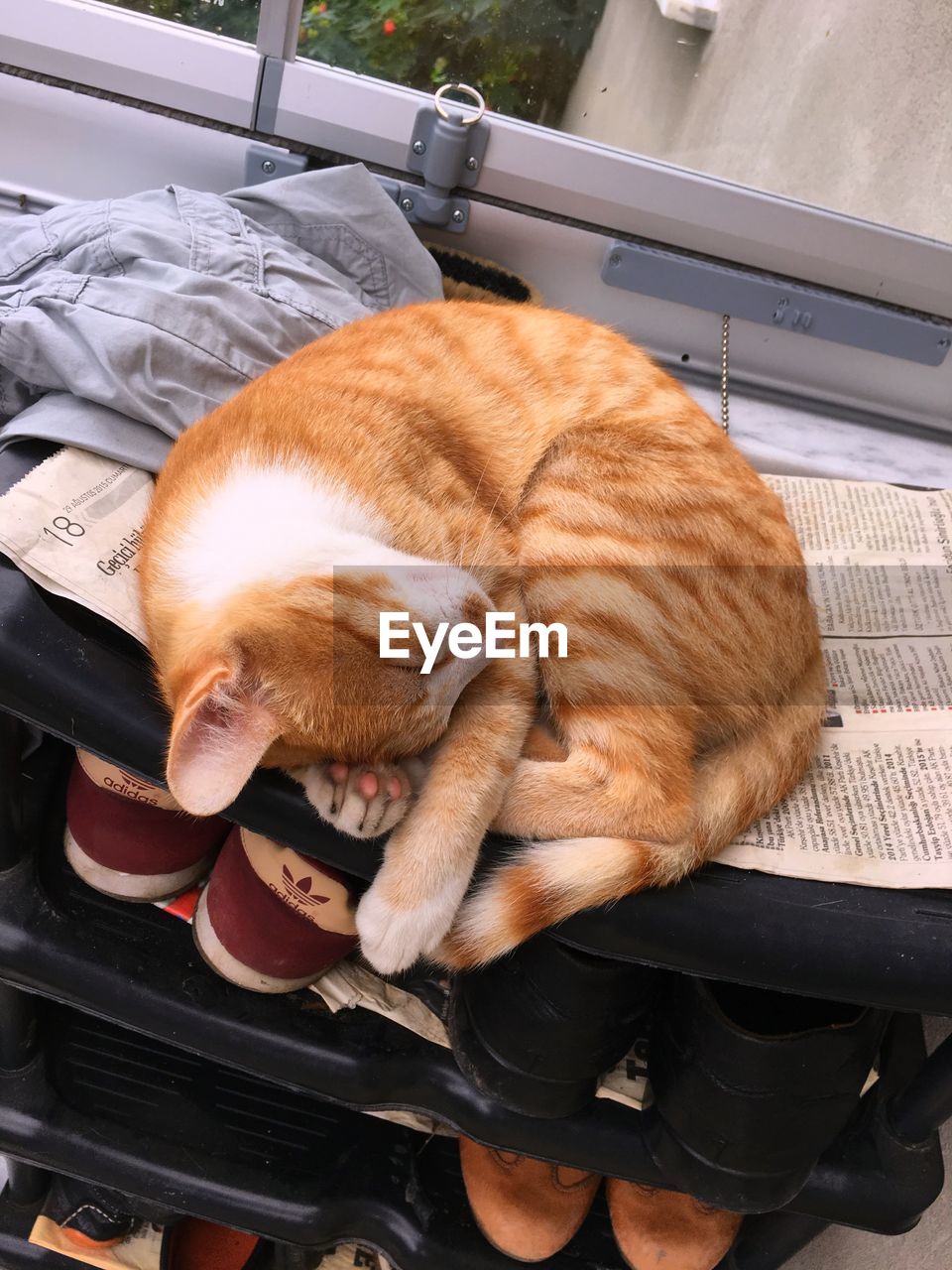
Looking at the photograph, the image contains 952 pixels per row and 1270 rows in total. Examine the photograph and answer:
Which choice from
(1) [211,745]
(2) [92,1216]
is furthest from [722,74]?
(2) [92,1216]

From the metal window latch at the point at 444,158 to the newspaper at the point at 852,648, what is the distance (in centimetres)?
69

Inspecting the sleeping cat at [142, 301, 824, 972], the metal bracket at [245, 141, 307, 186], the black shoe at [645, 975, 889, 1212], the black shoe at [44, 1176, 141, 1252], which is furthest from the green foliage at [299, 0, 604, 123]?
the black shoe at [44, 1176, 141, 1252]

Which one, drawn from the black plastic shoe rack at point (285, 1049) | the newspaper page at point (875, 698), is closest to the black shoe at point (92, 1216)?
the black plastic shoe rack at point (285, 1049)

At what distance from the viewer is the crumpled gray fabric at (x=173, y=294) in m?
0.97

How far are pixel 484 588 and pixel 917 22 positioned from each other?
120cm

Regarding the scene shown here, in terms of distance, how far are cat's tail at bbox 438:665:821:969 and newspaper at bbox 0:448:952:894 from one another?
0.09ft

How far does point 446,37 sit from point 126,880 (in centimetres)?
126

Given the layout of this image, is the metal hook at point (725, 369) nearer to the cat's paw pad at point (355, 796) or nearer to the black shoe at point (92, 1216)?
the cat's paw pad at point (355, 796)

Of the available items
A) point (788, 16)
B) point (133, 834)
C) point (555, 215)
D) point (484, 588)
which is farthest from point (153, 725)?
point (788, 16)

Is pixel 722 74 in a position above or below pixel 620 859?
above

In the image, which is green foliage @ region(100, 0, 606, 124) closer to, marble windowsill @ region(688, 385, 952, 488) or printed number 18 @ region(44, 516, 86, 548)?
marble windowsill @ region(688, 385, 952, 488)

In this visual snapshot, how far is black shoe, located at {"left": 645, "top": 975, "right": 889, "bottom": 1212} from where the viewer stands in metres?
0.85

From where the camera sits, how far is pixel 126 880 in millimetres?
982

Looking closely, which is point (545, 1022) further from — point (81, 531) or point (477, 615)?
point (81, 531)
